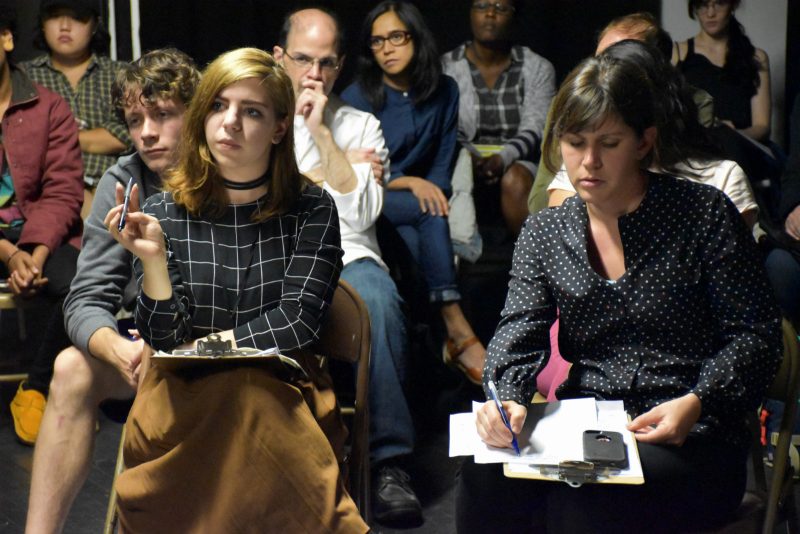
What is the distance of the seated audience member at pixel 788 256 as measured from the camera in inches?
134

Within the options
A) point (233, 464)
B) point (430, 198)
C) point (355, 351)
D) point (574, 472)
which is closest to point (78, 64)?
point (430, 198)

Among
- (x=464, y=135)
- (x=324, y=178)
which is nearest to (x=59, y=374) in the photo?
(x=324, y=178)

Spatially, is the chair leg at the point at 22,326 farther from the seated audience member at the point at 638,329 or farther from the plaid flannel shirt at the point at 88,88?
the seated audience member at the point at 638,329

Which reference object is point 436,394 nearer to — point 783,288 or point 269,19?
point 783,288

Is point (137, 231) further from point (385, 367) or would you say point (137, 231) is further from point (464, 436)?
point (385, 367)

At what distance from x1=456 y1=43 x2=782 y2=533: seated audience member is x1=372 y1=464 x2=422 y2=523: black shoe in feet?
2.36

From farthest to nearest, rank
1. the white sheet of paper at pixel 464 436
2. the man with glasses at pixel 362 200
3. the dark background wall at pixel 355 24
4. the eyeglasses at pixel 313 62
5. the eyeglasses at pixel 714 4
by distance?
the dark background wall at pixel 355 24
the eyeglasses at pixel 714 4
the eyeglasses at pixel 313 62
the man with glasses at pixel 362 200
the white sheet of paper at pixel 464 436

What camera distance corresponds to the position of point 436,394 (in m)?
3.72

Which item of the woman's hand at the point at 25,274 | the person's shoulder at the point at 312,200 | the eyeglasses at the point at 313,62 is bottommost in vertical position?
the woman's hand at the point at 25,274

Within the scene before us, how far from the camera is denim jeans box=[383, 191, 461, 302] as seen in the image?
11.6 ft

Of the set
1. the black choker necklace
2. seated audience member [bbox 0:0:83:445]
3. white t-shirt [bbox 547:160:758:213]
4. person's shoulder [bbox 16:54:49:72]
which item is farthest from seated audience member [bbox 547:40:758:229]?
person's shoulder [bbox 16:54:49:72]

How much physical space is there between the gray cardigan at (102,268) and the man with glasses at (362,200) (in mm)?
584

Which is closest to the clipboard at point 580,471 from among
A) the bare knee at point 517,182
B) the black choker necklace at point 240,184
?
the black choker necklace at point 240,184

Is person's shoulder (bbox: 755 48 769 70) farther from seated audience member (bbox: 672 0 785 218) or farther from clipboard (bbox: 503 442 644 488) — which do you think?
clipboard (bbox: 503 442 644 488)
